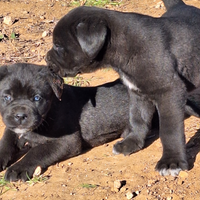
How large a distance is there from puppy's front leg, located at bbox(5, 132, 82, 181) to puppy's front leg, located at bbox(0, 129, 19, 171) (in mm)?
273

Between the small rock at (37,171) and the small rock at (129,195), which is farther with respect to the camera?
the small rock at (37,171)

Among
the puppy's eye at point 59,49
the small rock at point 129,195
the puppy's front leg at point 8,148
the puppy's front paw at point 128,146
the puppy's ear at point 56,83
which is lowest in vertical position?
the puppy's front leg at point 8,148

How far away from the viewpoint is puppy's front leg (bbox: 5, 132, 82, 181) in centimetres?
472

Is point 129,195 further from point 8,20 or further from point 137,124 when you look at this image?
point 8,20

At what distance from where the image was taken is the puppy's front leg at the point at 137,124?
16.7 feet

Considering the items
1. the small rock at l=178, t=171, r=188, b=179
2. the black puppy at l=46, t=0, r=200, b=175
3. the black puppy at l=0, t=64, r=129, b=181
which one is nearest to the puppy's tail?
the black puppy at l=46, t=0, r=200, b=175

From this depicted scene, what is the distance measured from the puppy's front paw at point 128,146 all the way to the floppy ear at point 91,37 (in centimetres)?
106

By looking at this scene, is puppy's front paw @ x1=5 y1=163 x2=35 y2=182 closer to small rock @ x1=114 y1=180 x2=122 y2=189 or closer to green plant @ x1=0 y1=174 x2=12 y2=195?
green plant @ x1=0 y1=174 x2=12 y2=195

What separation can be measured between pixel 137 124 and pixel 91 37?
1.15m

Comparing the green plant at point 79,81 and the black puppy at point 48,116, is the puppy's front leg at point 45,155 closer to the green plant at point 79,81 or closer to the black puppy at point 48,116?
the black puppy at point 48,116

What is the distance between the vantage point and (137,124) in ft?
17.0

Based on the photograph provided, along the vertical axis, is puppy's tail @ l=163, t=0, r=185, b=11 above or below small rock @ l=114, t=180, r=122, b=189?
above

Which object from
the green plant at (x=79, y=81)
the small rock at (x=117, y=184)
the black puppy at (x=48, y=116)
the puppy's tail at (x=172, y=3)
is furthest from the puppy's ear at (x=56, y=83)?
the green plant at (x=79, y=81)

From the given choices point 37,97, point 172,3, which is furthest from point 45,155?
point 172,3
